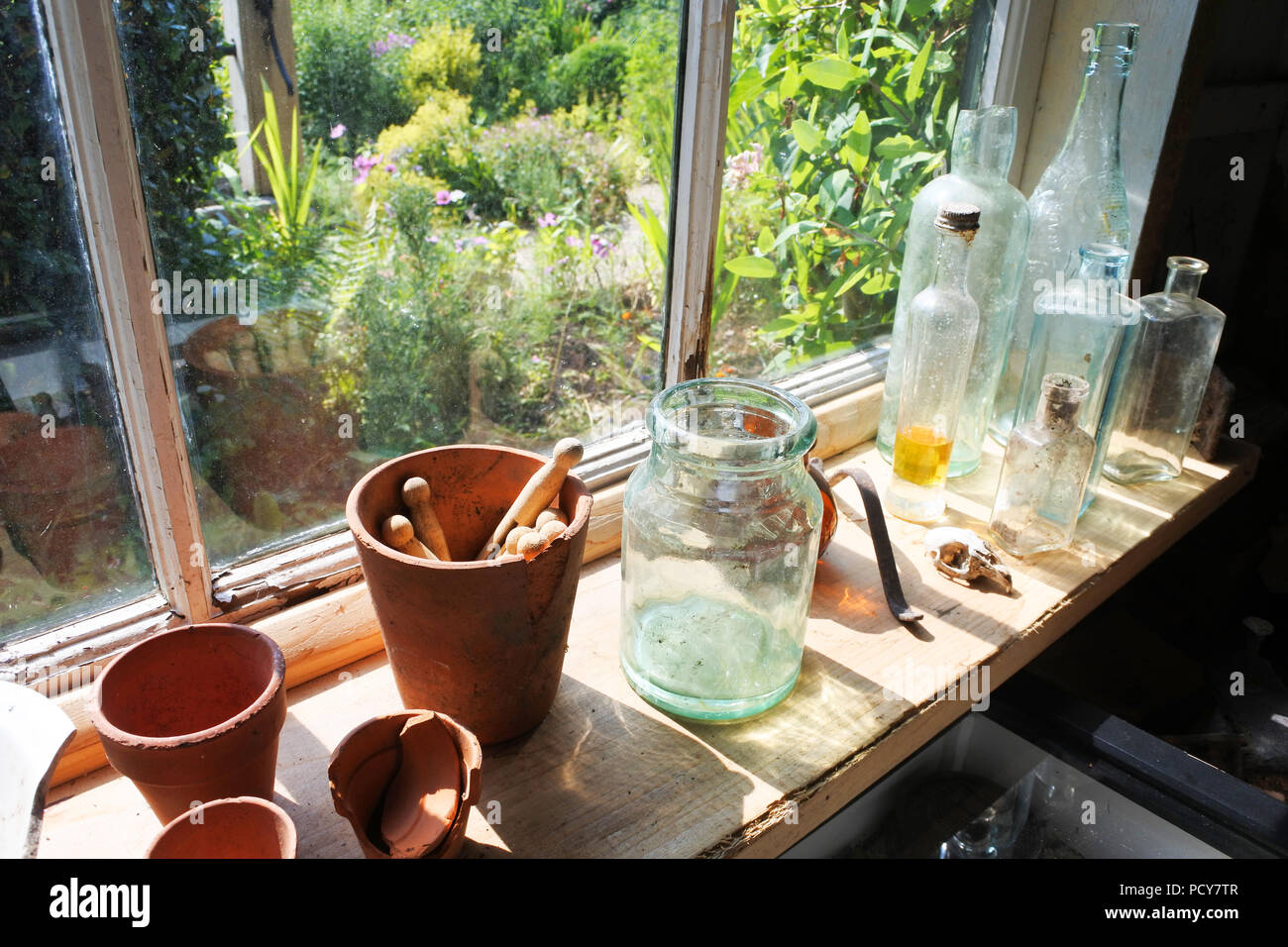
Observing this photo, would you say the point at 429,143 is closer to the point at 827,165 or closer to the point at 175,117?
the point at 175,117

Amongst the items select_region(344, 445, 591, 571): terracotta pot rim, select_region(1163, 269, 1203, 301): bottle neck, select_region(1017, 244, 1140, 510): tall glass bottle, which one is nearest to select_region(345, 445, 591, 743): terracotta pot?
select_region(344, 445, 591, 571): terracotta pot rim

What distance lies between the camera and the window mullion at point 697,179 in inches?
37.0

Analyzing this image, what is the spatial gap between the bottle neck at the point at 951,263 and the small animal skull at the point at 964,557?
271 millimetres

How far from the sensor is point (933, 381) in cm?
111

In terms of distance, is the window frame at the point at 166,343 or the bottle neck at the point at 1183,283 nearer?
the window frame at the point at 166,343

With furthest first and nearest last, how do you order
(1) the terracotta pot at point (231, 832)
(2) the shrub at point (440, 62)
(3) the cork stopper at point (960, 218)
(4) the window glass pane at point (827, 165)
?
(4) the window glass pane at point (827, 165) < (3) the cork stopper at point (960, 218) < (2) the shrub at point (440, 62) < (1) the terracotta pot at point (231, 832)

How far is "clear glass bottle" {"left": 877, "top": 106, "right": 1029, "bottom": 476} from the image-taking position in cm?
112

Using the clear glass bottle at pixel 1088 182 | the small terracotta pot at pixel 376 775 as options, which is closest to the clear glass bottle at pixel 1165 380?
the clear glass bottle at pixel 1088 182

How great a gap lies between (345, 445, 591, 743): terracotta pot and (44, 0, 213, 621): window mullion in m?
0.16

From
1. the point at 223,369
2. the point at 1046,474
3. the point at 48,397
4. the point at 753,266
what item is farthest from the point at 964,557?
the point at 48,397

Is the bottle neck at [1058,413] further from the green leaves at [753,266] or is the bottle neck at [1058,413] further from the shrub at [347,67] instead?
the shrub at [347,67]
